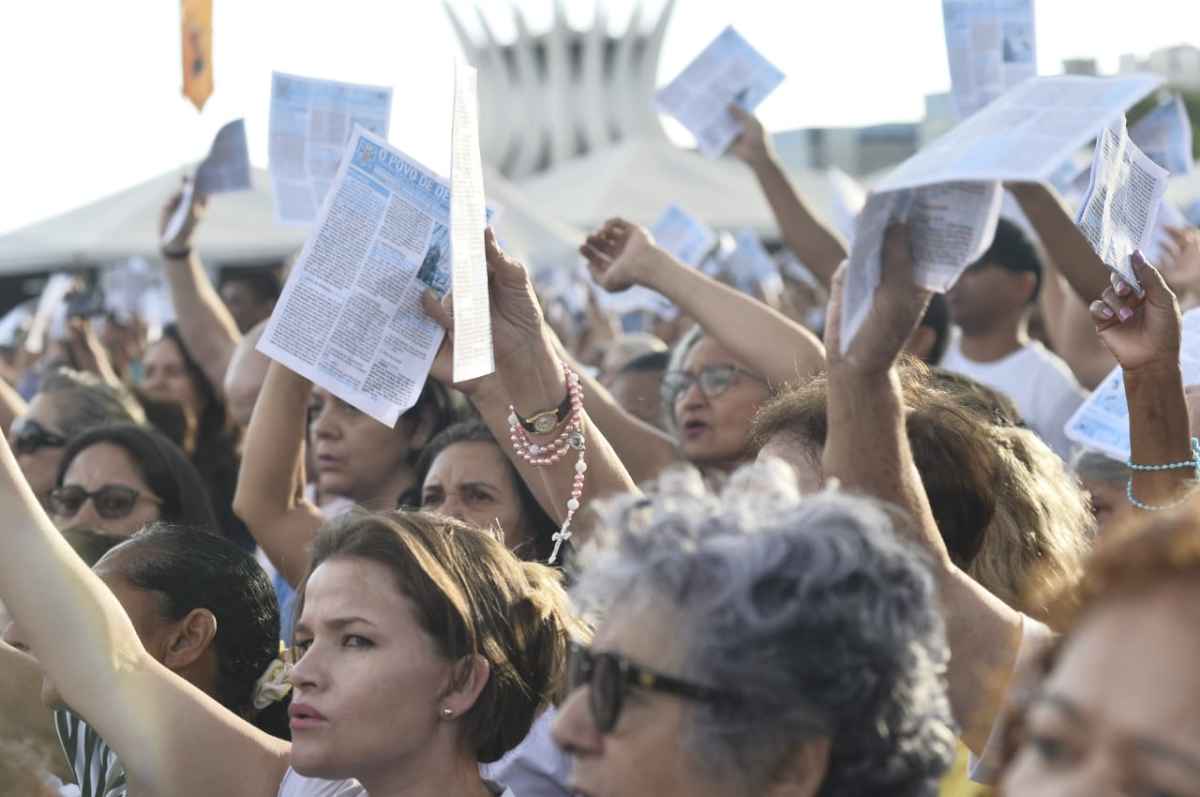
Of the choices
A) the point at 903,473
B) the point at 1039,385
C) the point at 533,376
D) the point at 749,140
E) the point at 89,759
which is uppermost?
the point at 903,473

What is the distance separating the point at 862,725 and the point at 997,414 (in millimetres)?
1698

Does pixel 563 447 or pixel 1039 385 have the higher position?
pixel 563 447

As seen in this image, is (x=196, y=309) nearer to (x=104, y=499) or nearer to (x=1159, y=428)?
(x=104, y=499)

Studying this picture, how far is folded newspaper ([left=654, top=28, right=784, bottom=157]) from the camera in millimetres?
6078

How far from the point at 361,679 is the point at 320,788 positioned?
0.29 meters

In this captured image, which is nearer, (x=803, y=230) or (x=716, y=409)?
(x=716, y=409)

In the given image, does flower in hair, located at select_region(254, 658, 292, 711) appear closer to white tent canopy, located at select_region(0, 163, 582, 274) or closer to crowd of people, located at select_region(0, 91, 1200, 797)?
crowd of people, located at select_region(0, 91, 1200, 797)

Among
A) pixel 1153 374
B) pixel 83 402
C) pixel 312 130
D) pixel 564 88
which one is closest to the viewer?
pixel 1153 374

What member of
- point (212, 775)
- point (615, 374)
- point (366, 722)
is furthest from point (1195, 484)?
point (615, 374)

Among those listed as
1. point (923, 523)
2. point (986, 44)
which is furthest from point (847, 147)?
point (923, 523)

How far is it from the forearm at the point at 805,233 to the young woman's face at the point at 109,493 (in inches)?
88.5

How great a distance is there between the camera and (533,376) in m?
3.21

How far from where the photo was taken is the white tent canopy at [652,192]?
73.6ft

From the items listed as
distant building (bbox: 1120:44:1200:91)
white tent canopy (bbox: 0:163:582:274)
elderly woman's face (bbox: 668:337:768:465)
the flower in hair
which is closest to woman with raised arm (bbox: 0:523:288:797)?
the flower in hair
